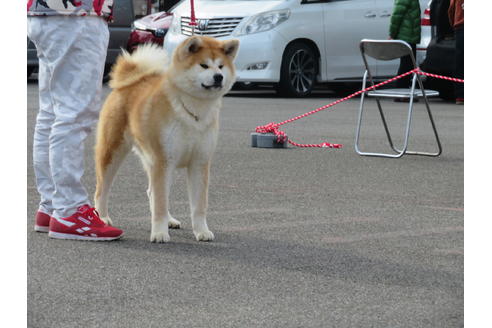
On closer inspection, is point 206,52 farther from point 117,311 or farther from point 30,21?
point 117,311

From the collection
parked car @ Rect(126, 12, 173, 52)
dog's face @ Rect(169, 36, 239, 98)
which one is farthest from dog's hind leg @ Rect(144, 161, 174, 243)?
parked car @ Rect(126, 12, 173, 52)

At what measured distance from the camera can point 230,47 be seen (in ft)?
20.1

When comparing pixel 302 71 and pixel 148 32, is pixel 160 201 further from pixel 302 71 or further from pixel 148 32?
pixel 148 32

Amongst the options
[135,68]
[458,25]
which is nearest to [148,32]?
[458,25]

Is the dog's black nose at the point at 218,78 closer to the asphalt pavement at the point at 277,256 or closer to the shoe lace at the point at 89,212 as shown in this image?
the asphalt pavement at the point at 277,256

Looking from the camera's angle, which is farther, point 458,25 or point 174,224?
point 458,25

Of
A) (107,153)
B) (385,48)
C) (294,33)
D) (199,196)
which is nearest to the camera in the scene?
(199,196)

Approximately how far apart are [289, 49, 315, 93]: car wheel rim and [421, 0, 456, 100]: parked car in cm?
189

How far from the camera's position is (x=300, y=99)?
17.2m

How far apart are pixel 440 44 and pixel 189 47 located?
10620 millimetres

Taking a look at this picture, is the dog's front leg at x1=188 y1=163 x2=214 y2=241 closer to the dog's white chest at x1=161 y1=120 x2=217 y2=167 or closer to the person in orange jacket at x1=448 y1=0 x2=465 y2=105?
the dog's white chest at x1=161 y1=120 x2=217 y2=167

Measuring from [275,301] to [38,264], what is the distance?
53.1 inches

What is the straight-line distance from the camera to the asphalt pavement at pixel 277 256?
14.8ft

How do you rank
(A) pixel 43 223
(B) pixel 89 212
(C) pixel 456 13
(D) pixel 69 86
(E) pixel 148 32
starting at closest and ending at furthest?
1. (D) pixel 69 86
2. (B) pixel 89 212
3. (A) pixel 43 223
4. (C) pixel 456 13
5. (E) pixel 148 32
